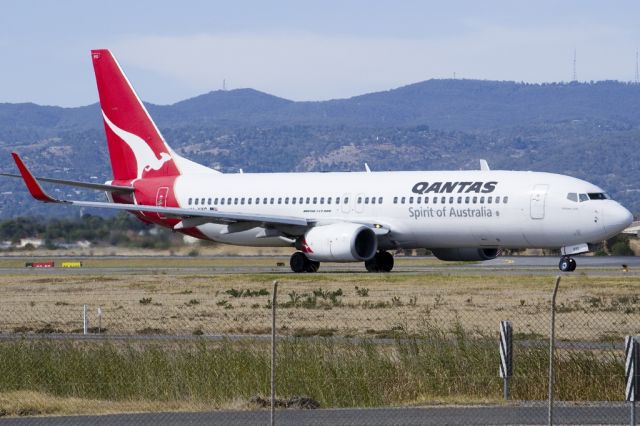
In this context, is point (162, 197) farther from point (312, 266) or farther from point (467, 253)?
point (467, 253)

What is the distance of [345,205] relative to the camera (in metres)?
52.8

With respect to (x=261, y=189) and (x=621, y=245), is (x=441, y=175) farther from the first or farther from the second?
(x=621, y=245)

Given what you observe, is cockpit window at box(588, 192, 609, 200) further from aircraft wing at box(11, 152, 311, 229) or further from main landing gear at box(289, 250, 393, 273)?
aircraft wing at box(11, 152, 311, 229)

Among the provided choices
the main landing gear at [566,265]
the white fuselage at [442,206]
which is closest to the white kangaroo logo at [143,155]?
the white fuselage at [442,206]

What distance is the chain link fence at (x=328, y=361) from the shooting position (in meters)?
21.1

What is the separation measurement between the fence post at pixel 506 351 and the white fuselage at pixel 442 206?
27368 millimetres

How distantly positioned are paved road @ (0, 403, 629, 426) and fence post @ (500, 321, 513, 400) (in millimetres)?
494

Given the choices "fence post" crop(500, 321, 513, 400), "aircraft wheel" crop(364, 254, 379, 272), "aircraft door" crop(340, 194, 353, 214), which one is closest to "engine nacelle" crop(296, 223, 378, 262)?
"aircraft door" crop(340, 194, 353, 214)

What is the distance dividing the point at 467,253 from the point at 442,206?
9.22 ft

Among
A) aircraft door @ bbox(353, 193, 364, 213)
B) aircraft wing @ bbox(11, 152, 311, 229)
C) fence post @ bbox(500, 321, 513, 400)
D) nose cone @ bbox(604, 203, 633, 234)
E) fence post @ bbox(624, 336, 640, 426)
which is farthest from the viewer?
aircraft door @ bbox(353, 193, 364, 213)

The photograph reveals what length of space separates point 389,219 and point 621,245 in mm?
34087

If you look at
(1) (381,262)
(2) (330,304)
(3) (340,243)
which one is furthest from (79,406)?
(1) (381,262)

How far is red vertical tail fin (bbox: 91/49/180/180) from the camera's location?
59906mm

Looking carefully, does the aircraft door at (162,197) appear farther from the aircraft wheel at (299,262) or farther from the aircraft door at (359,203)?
the aircraft door at (359,203)
